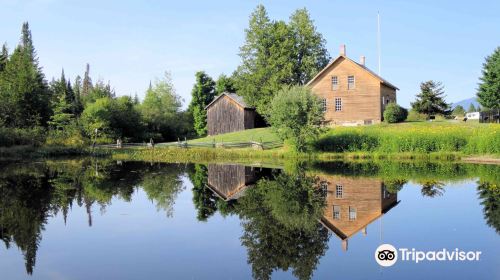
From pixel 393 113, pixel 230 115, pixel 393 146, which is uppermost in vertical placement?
pixel 230 115

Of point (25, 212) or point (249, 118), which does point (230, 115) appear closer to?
point (249, 118)

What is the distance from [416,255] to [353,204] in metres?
5.65

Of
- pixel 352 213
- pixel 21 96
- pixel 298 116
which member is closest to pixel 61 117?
pixel 21 96

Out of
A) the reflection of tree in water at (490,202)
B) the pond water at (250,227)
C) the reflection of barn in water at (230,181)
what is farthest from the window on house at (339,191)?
the reflection of tree in water at (490,202)

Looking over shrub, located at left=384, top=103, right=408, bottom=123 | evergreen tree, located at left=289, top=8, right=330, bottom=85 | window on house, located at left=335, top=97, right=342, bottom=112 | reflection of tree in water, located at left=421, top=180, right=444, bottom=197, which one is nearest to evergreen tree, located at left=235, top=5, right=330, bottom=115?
evergreen tree, located at left=289, top=8, right=330, bottom=85

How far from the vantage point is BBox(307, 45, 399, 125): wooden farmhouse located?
45.6 meters

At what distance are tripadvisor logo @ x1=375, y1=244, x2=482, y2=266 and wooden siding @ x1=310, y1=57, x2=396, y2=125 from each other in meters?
36.9

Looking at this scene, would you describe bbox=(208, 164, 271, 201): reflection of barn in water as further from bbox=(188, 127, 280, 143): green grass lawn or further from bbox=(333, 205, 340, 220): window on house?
bbox=(188, 127, 280, 143): green grass lawn

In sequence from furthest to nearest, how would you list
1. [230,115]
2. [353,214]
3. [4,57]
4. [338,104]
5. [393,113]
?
[4,57]
[230,115]
[338,104]
[393,113]
[353,214]

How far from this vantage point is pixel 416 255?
370 inches

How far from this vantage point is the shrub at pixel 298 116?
35.2 metres

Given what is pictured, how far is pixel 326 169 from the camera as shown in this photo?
26.8 m

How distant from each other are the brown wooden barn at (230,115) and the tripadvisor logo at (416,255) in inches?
1806

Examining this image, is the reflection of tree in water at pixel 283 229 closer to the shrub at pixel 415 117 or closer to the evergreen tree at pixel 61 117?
the shrub at pixel 415 117
